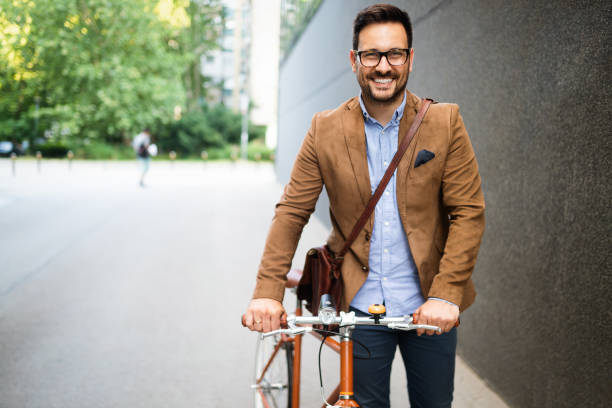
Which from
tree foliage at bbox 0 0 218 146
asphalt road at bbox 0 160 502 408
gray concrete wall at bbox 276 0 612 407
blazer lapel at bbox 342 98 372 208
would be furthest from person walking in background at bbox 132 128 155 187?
blazer lapel at bbox 342 98 372 208

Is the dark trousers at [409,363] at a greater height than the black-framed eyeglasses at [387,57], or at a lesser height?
lesser

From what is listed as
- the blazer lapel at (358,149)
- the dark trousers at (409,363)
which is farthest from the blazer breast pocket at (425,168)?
the dark trousers at (409,363)

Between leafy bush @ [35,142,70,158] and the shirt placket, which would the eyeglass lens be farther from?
leafy bush @ [35,142,70,158]

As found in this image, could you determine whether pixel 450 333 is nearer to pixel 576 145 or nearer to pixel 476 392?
pixel 576 145

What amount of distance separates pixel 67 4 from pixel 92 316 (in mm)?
9415

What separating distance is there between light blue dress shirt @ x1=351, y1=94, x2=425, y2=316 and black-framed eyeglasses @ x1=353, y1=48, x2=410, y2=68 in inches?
6.8

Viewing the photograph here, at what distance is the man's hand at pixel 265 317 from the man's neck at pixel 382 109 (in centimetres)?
73

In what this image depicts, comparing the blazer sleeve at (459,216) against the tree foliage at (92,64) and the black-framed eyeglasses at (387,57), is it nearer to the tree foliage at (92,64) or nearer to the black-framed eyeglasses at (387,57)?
the black-framed eyeglasses at (387,57)

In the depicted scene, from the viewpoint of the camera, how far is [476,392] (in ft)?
12.1

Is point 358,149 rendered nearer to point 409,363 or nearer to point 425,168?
point 425,168

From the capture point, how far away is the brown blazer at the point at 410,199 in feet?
5.91

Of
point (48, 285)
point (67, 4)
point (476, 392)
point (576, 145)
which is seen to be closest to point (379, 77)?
point (576, 145)

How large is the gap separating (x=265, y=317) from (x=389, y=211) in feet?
1.79

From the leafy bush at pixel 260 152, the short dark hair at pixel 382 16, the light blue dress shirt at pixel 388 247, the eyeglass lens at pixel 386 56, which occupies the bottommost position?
the light blue dress shirt at pixel 388 247
